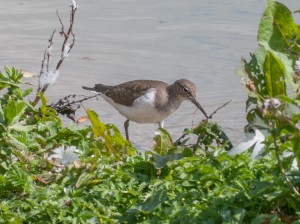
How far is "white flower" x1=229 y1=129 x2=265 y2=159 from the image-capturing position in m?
4.74

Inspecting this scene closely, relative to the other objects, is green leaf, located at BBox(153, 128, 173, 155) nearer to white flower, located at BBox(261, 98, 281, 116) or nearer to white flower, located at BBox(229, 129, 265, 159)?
white flower, located at BBox(229, 129, 265, 159)

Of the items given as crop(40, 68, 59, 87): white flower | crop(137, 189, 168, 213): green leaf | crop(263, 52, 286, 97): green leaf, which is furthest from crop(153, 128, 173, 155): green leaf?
crop(40, 68, 59, 87): white flower

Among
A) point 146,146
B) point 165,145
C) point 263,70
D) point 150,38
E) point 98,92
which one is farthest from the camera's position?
point 150,38

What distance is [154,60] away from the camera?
30.9ft

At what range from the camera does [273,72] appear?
4.39 meters

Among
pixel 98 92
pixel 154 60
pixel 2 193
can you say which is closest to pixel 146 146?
pixel 98 92

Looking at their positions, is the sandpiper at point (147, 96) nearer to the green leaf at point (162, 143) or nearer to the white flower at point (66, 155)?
the green leaf at point (162, 143)

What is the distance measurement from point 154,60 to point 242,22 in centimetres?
130

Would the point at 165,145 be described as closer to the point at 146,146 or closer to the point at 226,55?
the point at 146,146

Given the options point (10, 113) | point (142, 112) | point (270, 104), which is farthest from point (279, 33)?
point (142, 112)

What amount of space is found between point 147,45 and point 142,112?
1.11m

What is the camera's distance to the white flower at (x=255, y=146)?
4.74 metres

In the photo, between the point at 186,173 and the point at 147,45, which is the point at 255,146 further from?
the point at 147,45

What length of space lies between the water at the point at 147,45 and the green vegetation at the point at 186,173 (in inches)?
114
